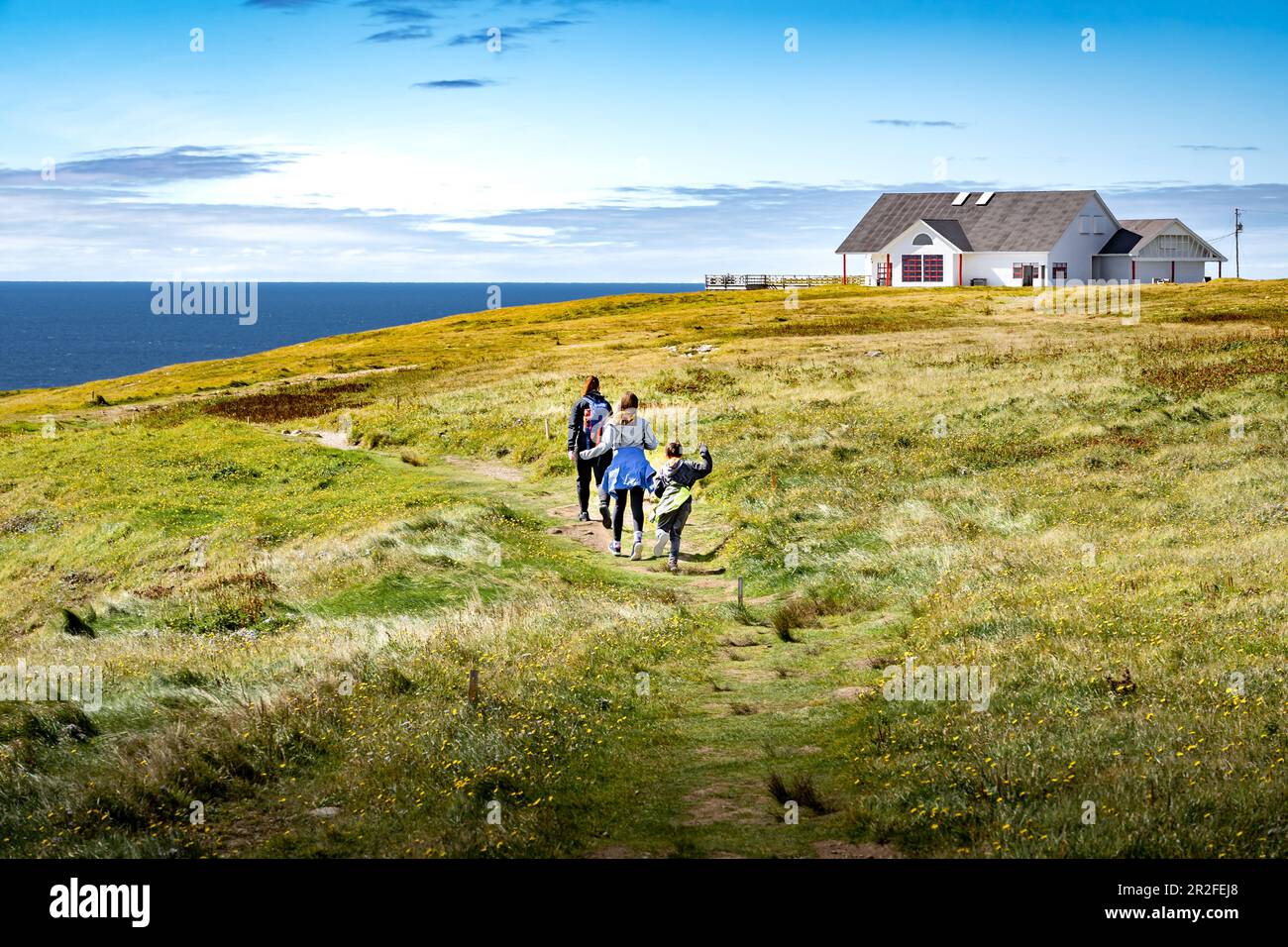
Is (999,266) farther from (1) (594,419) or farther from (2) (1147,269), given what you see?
(1) (594,419)

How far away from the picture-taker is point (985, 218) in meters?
101

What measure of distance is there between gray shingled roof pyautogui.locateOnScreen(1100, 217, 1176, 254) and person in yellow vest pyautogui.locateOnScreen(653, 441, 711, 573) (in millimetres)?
90929

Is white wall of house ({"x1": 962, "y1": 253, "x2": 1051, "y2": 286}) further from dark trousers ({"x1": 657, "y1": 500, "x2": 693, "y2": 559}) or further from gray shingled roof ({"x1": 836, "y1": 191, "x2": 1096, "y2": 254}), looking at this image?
dark trousers ({"x1": 657, "y1": 500, "x2": 693, "y2": 559})

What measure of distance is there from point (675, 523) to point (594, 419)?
323cm

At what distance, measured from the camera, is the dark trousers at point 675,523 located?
765 inches

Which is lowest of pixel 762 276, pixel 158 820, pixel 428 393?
pixel 158 820

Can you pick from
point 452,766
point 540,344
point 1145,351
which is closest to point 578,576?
point 452,766

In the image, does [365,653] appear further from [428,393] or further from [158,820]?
[428,393]

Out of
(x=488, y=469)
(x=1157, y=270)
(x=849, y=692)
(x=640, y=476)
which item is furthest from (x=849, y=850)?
(x=1157, y=270)

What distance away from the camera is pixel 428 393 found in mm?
50781

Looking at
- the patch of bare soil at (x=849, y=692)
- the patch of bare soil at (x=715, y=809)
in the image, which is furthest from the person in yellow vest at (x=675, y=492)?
the patch of bare soil at (x=715, y=809)

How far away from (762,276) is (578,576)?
109m

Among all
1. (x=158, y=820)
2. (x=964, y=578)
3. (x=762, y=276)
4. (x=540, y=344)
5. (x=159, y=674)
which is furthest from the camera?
Result: (x=762, y=276)

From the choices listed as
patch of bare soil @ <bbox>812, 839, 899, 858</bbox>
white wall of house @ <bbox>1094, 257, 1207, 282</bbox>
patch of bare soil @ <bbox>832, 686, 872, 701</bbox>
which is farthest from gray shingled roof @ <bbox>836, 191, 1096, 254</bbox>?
patch of bare soil @ <bbox>812, 839, 899, 858</bbox>
